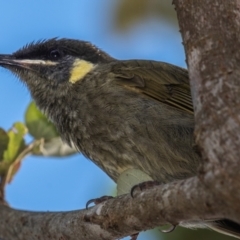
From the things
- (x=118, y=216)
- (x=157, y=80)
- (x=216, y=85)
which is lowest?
(x=118, y=216)

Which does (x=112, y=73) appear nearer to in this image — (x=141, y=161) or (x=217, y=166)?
(x=141, y=161)

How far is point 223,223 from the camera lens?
3.75m

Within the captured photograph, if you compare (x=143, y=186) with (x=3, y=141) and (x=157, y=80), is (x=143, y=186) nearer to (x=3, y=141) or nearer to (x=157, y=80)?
(x=157, y=80)

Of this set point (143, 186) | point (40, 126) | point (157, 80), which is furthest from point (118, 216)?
point (40, 126)

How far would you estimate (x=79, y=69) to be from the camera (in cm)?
440

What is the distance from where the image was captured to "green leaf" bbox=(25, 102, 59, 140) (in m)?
4.44

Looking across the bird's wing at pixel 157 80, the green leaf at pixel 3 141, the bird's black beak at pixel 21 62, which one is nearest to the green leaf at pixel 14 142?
the green leaf at pixel 3 141

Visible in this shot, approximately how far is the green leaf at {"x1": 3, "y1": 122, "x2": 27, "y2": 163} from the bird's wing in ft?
2.21

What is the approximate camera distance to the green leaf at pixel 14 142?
417 cm

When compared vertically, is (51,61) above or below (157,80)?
above

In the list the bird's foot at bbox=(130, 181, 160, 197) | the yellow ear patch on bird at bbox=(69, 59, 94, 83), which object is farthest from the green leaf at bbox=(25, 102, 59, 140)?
the bird's foot at bbox=(130, 181, 160, 197)

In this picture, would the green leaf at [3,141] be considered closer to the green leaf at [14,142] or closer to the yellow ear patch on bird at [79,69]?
the green leaf at [14,142]

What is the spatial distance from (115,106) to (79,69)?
602mm

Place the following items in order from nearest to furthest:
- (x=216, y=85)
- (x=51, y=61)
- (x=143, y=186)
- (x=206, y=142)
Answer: (x=206, y=142) → (x=216, y=85) → (x=143, y=186) → (x=51, y=61)
